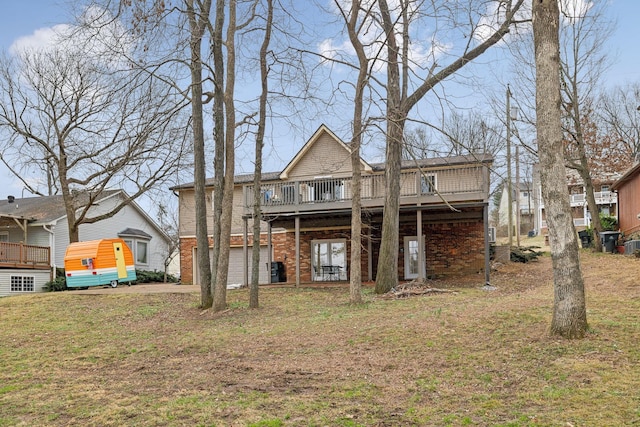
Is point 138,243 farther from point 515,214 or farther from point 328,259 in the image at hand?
point 515,214

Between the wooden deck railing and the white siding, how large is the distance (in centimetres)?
26

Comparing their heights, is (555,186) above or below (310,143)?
below

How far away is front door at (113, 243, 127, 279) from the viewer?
22578 millimetres

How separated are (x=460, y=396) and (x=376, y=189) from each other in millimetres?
13451

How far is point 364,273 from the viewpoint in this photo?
2152 centimetres

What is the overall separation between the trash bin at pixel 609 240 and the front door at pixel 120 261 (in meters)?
20.7

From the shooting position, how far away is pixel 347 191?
19.8 metres

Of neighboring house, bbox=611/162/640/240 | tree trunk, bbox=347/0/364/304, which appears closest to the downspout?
tree trunk, bbox=347/0/364/304

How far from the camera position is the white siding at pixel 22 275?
23.3m

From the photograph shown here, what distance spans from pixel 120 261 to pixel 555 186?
65.9 ft

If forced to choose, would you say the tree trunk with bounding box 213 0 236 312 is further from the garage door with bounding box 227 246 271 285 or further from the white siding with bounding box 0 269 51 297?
the white siding with bounding box 0 269 51 297

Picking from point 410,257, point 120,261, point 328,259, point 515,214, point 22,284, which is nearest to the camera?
point 410,257

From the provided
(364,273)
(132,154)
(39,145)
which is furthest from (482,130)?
(39,145)

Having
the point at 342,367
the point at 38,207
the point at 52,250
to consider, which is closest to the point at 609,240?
the point at 342,367
